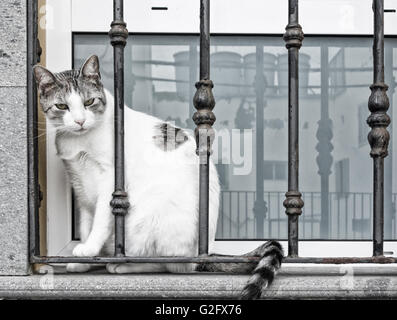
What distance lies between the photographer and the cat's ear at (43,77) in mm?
1257

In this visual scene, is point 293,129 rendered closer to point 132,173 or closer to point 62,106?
point 132,173

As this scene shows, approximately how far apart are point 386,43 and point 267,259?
2.91 feet

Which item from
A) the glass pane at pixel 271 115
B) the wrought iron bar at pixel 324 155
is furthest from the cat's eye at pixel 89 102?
the wrought iron bar at pixel 324 155

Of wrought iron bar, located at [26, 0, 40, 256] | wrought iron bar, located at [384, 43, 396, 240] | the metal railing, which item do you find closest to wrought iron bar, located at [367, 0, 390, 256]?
the metal railing

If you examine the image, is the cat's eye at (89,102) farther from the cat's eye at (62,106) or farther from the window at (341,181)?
the window at (341,181)

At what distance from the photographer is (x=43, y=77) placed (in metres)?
1.28

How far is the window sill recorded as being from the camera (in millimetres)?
1250

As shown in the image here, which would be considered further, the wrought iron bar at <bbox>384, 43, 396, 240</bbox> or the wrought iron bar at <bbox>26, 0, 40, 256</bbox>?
the wrought iron bar at <bbox>384, 43, 396, 240</bbox>

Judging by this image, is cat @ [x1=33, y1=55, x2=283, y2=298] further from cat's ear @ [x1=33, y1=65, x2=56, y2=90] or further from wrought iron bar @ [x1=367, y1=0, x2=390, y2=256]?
wrought iron bar @ [x1=367, y1=0, x2=390, y2=256]

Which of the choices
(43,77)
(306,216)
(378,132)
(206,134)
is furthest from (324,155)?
(43,77)

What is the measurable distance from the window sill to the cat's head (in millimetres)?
421

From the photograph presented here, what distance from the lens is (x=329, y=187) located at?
5.32 feet
